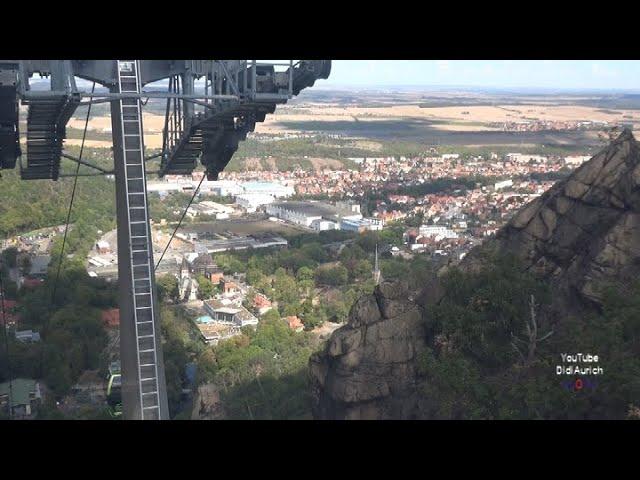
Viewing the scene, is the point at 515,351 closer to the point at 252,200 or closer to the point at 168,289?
the point at 168,289

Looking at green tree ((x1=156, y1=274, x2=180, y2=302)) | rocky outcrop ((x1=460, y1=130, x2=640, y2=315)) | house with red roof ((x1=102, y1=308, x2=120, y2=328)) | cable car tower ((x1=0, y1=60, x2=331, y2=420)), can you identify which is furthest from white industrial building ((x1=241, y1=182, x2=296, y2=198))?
cable car tower ((x1=0, y1=60, x2=331, y2=420))

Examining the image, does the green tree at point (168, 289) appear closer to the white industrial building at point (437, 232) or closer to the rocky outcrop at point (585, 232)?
the white industrial building at point (437, 232)

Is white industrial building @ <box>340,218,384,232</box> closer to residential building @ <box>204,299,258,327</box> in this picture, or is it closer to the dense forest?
residential building @ <box>204,299,258,327</box>

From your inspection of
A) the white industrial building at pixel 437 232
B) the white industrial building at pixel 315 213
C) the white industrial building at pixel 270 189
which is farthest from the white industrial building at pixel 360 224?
the white industrial building at pixel 270 189

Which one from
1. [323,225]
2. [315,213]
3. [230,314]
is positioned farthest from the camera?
[315,213]

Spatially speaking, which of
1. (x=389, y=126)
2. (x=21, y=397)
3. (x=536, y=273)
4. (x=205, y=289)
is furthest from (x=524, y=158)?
(x=21, y=397)
